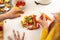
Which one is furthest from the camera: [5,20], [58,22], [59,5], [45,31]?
[59,5]

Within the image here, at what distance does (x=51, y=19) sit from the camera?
3.76 ft

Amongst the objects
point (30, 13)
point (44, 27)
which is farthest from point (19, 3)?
point (44, 27)

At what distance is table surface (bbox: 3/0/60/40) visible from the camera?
1082mm

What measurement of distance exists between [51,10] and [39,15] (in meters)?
0.09

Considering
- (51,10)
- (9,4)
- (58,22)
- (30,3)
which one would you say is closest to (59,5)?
(51,10)

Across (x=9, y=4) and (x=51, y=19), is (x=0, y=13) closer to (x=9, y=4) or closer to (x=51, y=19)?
(x=9, y=4)

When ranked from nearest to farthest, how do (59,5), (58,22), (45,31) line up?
(58,22)
(45,31)
(59,5)

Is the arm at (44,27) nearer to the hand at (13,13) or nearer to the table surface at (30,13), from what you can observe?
the table surface at (30,13)

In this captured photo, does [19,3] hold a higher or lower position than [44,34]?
higher

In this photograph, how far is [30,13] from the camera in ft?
3.87

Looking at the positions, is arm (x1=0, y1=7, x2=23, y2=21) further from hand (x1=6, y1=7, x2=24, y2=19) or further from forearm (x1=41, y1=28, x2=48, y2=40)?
forearm (x1=41, y1=28, x2=48, y2=40)

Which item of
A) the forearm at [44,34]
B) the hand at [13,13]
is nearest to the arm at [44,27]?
the forearm at [44,34]

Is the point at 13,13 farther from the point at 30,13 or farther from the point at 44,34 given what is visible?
the point at 44,34

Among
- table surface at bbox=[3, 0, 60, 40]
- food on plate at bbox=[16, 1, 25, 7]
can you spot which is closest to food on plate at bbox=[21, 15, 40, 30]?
table surface at bbox=[3, 0, 60, 40]
